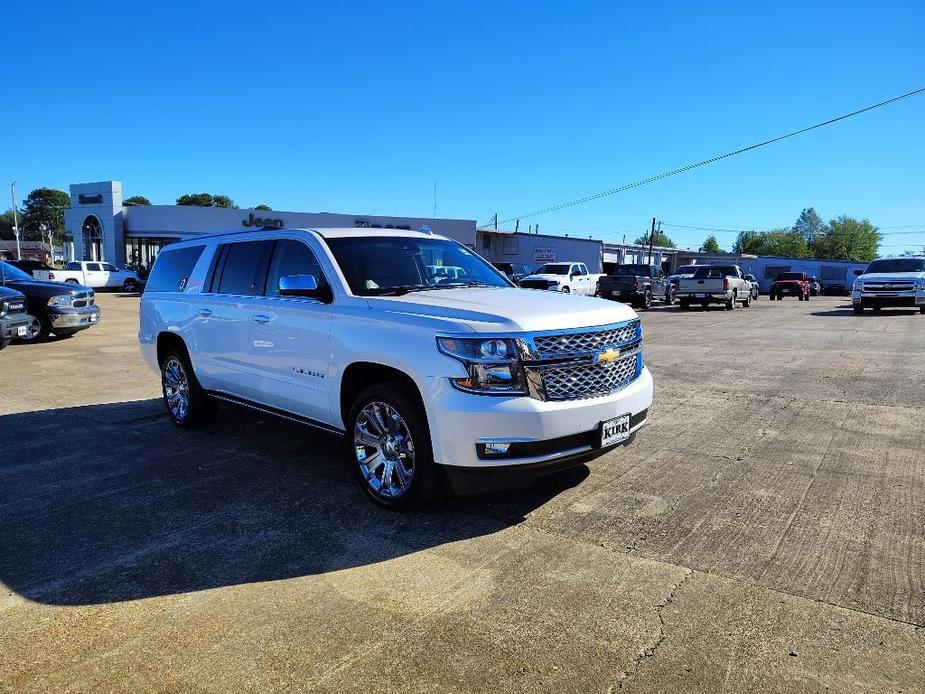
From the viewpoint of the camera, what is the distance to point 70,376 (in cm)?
1020

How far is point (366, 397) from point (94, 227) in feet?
173

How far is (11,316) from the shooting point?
1230cm

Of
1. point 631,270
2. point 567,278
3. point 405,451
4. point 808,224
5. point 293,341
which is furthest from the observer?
point 808,224

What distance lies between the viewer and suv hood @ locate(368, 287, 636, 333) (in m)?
4.00

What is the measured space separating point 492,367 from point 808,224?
18323 cm

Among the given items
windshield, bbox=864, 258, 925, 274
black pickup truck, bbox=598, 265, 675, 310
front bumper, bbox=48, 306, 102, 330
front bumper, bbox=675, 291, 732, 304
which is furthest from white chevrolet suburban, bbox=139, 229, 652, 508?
black pickup truck, bbox=598, 265, 675, 310

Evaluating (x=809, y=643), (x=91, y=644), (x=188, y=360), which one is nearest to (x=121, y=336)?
(x=188, y=360)

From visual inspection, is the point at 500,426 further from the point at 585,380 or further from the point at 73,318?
the point at 73,318

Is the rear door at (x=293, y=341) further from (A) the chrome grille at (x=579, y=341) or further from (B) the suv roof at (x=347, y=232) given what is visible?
(A) the chrome grille at (x=579, y=341)

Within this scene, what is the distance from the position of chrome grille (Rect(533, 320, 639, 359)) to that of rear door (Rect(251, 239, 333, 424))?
1.66 metres

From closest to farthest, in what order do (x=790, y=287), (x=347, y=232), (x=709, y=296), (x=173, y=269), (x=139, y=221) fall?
(x=347, y=232) < (x=173, y=269) < (x=709, y=296) < (x=790, y=287) < (x=139, y=221)

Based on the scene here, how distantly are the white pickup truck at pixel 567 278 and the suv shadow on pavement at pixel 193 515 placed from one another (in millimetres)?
21329

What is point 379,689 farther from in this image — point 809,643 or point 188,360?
point 188,360

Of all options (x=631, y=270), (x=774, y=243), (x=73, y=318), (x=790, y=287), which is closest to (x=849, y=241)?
(x=774, y=243)
